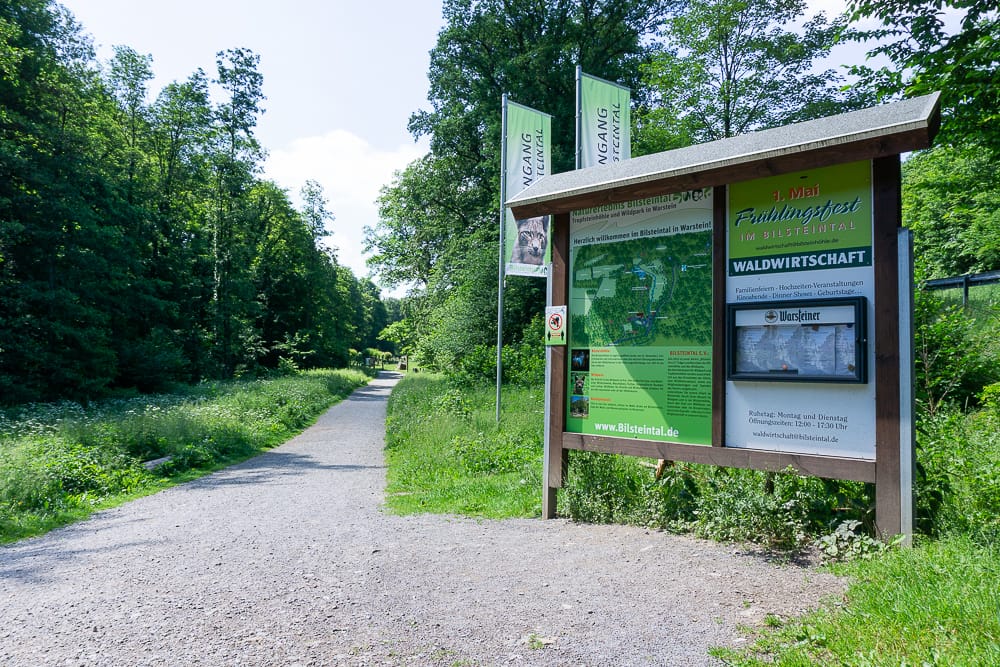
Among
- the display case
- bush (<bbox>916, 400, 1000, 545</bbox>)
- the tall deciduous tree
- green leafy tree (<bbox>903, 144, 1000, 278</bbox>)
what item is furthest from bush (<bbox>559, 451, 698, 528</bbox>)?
the tall deciduous tree

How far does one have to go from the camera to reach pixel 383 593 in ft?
14.3

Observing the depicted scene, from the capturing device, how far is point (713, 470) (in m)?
6.37

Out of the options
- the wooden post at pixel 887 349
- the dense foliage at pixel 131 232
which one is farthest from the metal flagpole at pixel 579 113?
the dense foliage at pixel 131 232

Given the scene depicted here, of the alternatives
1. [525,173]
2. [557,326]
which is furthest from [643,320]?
[525,173]

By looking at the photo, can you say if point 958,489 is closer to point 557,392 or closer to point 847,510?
point 847,510

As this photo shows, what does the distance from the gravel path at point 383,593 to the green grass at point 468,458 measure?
2.60ft

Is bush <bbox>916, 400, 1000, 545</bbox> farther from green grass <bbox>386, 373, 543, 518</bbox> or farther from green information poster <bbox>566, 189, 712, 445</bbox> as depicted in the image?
green grass <bbox>386, 373, 543, 518</bbox>

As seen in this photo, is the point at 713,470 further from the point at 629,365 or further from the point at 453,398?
the point at 453,398

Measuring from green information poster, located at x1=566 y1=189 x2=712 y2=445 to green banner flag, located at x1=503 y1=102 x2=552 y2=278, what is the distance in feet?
20.8

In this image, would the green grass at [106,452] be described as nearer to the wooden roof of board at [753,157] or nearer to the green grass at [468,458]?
the green grass at [468,458]

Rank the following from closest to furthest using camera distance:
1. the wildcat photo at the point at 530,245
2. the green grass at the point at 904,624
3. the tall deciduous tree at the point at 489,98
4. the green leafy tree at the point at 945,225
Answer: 1. the green grass at the point at 904,624
2. the wildcat photo at the point at 530,245
3. the green leafy tree at the point at 945,225
4. the tall deciduous tree at the point at 489,98

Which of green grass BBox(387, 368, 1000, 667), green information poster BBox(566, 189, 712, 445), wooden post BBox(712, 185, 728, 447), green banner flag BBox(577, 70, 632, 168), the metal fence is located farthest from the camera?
the metal fence

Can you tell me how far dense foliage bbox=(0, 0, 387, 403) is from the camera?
21531 mm

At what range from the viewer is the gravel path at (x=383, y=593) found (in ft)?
11.5
